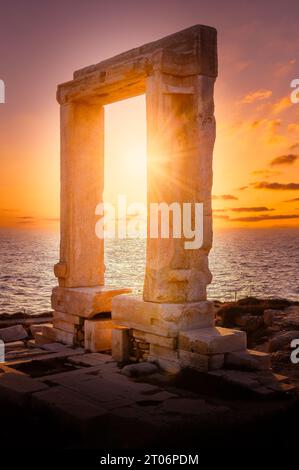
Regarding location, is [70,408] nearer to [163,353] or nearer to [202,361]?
[202,361]

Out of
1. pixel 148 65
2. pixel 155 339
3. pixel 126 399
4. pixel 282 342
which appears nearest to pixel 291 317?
pixel 282 342

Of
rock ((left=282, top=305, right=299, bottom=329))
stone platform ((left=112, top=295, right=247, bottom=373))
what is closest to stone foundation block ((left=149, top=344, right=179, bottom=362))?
stone platform ((left=112, top=295, right=247, bottom=373))

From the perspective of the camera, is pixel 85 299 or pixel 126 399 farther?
pixel 85 299

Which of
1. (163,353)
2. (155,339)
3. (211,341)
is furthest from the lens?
(155,339)

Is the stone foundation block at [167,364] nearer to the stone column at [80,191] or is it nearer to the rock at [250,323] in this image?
the stone column at [80,191]

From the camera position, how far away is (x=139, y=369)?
25.8 feet

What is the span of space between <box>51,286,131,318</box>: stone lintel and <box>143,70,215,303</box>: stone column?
146 centimetres

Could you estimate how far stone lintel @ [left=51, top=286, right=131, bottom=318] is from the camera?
9.62m

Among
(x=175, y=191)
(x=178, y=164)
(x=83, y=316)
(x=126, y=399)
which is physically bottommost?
(x=126, y=399)

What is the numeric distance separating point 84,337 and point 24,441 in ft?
13.0

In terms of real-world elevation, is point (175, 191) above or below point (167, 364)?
above

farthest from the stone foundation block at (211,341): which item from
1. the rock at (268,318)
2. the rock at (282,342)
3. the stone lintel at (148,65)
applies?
the rock at (268,318)

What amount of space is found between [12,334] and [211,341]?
547 centimetres

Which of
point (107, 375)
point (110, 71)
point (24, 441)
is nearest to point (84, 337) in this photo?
point (107, 375)
